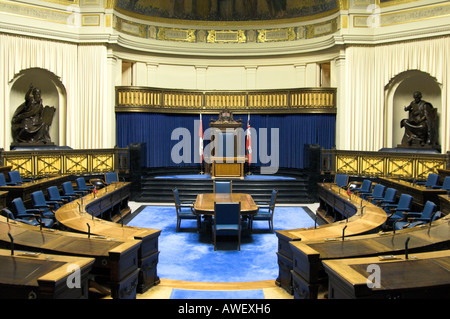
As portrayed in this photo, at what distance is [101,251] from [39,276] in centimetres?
112

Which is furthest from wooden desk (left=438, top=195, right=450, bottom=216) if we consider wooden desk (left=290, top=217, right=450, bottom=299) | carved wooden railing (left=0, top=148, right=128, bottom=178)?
carved wooden railing (left=0, top=148, right=128, bottom=178)

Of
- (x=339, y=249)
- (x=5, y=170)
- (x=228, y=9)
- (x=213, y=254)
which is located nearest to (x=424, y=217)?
(x=339, y=249)

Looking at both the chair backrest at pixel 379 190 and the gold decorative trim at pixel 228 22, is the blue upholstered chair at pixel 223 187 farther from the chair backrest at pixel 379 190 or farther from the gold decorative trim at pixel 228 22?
the gold decorative trim at pixel 228 22

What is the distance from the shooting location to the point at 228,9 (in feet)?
61.0

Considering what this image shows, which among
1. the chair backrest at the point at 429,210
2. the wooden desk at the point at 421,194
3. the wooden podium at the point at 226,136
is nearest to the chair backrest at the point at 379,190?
the wooden desk at the point at 421,194

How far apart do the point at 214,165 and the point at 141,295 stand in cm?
974

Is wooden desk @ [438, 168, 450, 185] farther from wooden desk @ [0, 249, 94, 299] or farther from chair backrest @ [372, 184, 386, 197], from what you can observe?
wooden desk @ [0, 249, 94, 299]

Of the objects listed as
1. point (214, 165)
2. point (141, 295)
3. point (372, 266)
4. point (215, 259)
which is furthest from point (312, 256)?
point (214, 165)

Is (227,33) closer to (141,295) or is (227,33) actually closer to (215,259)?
(215,259)

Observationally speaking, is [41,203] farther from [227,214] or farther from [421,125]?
[421,125]

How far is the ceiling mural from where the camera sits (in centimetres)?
1764

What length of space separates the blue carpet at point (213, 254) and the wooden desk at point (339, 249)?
214cm

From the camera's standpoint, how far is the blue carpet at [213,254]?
6773 mm

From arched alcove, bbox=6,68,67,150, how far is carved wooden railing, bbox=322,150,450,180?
980cm
